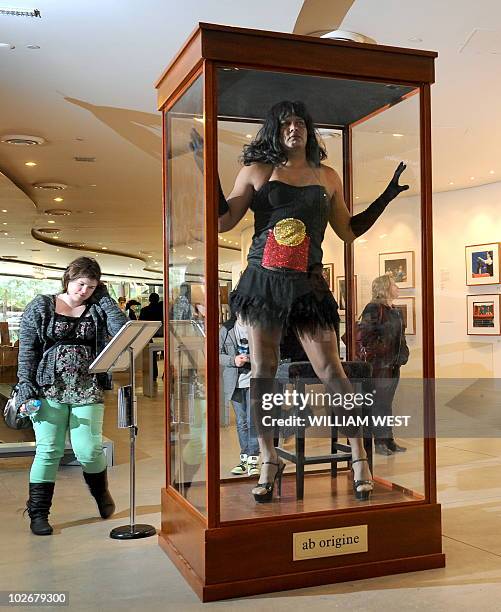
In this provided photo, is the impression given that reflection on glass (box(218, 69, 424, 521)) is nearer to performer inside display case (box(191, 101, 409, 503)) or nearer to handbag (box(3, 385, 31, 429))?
performer inside display case (box(191, 101, 409, 503))

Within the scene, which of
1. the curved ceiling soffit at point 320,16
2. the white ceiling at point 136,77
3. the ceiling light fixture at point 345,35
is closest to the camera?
the curved ceiling soffit at point 320,16

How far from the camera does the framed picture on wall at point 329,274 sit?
3560 mm

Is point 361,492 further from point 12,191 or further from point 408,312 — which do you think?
point 12,191

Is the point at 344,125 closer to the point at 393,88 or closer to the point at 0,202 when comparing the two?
the point at 393,88

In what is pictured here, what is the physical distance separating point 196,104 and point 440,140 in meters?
5.88

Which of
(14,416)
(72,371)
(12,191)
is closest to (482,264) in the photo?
(12,191)

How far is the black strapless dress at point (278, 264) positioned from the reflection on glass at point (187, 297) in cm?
23

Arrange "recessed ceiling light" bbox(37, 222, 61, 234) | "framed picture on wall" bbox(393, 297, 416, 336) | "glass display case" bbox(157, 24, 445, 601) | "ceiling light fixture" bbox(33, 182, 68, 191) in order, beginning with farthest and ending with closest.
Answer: "recessed ceiling light" bbox(37, 222, 61, 234) → "ceiling light fixture" bbox(33, 182, 68, 191) → "framed picture on wall" bbox(393, 297, 416, 336) → "glass display case" bbox(157, 24, 445, 601)

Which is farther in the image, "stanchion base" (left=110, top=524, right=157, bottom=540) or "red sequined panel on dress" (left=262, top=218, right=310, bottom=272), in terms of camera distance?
"stanchion base" (left=110, top=524, right=157, bottom=540)

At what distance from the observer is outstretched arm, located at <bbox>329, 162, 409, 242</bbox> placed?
3629 millimetres

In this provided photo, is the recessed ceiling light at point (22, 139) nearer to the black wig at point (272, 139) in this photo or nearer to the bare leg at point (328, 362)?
the black wig at point (272, 139)

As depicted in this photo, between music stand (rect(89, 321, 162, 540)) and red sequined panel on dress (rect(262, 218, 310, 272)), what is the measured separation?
971mm

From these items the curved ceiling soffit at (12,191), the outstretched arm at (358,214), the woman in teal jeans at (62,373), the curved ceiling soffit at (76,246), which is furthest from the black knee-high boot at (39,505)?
the curved ceiling soffit at (76,246)

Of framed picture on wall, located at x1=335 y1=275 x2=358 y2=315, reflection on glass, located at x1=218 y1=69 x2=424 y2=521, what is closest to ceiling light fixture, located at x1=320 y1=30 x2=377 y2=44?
reflection on glass, located at x1=218 y1=69 x2=424 y2=521
